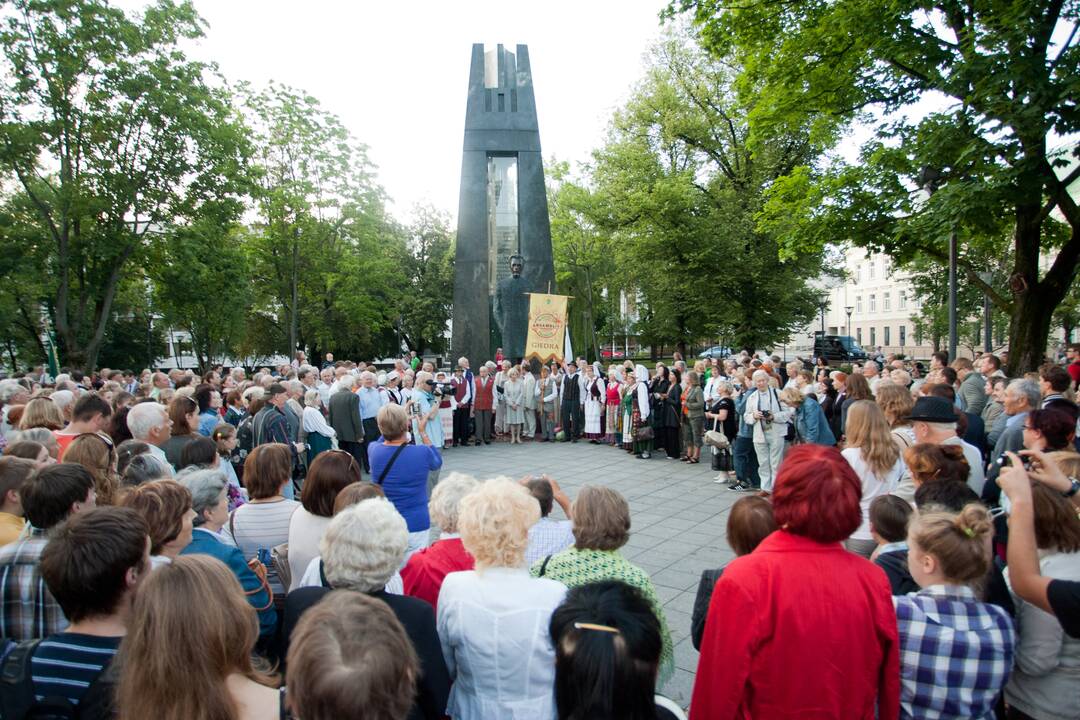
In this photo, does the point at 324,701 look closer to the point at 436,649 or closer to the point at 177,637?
the point at 177,637

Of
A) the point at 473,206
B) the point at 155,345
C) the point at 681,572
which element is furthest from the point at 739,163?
the point at 155,345

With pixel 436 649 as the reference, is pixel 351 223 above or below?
above

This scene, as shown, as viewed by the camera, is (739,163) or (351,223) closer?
(739,163)

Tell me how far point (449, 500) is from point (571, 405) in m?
11.8

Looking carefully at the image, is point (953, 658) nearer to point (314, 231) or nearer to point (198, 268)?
point (198, 268)

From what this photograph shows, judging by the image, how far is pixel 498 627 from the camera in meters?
2.26

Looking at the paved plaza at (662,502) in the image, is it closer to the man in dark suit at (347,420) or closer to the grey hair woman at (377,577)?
the man in dark suit at (347,420)

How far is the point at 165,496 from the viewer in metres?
2.94

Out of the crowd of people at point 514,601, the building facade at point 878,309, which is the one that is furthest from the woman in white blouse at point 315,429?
the building facade at point 878,309

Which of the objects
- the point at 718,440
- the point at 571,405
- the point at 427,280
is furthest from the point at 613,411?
the point at 427,280

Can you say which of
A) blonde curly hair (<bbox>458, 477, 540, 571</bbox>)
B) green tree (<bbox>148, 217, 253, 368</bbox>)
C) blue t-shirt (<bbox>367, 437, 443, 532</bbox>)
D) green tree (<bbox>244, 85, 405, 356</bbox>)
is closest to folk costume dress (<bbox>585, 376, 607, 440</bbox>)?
blue t-shirt (<bbox>367, 437, 443, 532</bbox>)

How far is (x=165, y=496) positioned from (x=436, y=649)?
1.52 meters

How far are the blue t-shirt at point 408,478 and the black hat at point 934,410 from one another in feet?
11.4

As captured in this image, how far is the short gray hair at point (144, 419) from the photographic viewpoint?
5465 millimetres
